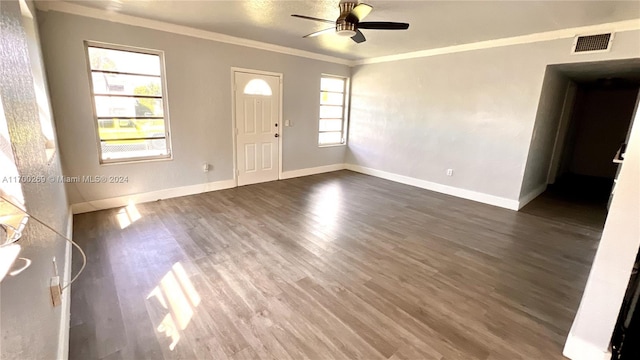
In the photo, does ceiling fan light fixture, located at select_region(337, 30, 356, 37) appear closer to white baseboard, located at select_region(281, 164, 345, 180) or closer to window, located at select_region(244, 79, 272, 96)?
window, located at select_region(244, 79, 272, 96)

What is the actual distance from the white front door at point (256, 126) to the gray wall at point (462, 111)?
2.13 m

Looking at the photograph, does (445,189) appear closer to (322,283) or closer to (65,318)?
(322,283)

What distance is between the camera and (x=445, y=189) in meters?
5.38

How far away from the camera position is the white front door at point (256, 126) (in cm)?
512

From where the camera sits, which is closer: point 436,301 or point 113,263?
point 436,301

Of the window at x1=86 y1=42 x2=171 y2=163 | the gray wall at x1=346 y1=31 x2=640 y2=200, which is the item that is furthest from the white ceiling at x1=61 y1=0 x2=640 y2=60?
the window at x1=86 y1=42 x2=171 y2=163

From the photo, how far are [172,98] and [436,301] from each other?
4.32 m

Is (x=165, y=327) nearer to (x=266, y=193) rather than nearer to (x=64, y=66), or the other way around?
(x=266, y=193)

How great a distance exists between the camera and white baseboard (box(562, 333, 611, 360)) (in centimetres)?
170

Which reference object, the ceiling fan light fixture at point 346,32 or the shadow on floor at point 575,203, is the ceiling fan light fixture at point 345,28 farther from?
the shadow on floor at point 575,203

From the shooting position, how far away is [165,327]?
76.2 inches

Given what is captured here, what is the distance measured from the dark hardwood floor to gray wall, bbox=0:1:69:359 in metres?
0.55

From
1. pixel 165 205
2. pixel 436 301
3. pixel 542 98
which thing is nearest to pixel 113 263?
pixel 165 205

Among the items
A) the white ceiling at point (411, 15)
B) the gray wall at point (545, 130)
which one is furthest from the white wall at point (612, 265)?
the gray wall at point (545, 130)
